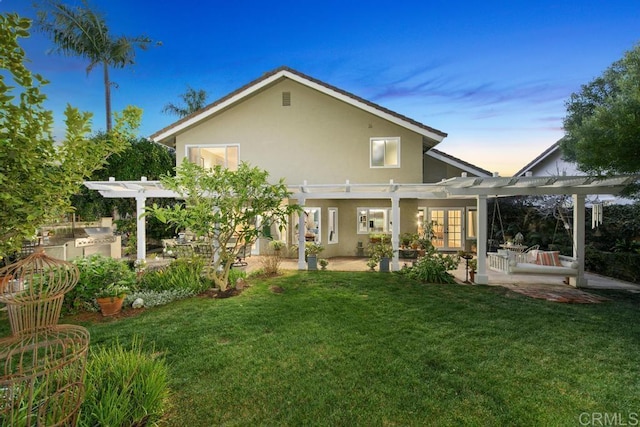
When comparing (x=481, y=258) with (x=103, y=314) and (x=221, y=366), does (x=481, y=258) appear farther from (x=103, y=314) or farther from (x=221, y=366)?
(x=103, y=314)

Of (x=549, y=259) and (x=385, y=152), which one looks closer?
(x=549, y=259)

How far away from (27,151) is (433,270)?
32.6 ft

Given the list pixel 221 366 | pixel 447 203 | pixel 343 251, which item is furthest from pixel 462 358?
pixel 447 203

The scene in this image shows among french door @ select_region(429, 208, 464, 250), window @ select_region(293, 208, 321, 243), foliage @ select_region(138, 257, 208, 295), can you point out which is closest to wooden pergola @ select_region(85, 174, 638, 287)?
foliage @ select_region(138, 257, 208, 295)

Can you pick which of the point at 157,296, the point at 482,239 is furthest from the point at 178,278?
the point at 482,239

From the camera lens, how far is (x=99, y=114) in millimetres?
21453

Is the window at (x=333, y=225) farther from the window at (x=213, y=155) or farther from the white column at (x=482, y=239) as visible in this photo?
the white column at (x=482, y=239)

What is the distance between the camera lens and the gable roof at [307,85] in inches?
466

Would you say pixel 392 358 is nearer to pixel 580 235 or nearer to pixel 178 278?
pixel 178 278

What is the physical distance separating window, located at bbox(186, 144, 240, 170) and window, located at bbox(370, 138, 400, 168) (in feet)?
19.2

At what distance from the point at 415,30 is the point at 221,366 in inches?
626

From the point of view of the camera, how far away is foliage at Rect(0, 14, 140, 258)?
1809 millimetres

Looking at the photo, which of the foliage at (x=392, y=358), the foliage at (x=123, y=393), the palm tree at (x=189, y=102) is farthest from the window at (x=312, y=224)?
the palm tree at (x=189, y=102)

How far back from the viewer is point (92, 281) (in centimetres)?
693
